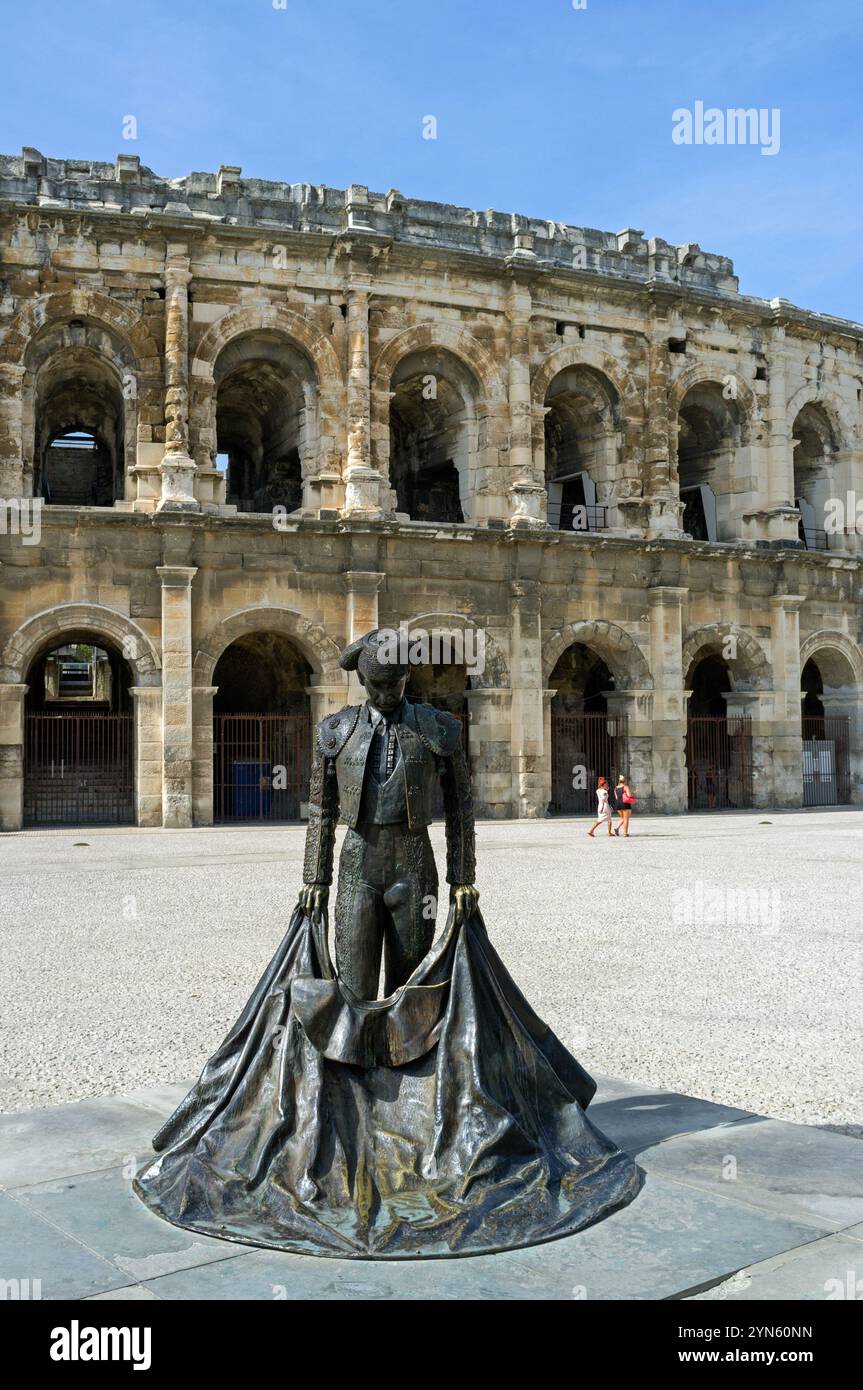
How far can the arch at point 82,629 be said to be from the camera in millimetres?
20125

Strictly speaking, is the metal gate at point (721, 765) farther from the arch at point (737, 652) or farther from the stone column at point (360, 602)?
the stone column at point (360, 602)

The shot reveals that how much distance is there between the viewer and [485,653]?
2277 cm

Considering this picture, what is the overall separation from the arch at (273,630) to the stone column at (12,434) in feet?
12.4

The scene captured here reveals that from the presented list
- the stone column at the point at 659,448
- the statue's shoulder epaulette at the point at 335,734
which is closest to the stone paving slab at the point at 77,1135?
the statue's shoulder epaulette at the point at 335,734

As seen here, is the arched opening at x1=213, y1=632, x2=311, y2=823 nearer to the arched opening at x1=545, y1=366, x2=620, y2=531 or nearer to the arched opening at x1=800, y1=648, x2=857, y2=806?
the arched opening at x1=545, y1=366, x2=620, y2=531

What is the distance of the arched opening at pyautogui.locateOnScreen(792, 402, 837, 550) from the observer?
1094 inches

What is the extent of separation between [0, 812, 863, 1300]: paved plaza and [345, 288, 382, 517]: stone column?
8.70 meters

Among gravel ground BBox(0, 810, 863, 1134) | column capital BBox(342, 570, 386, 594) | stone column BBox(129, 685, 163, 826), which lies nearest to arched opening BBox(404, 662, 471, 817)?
column capital BBox(342, 570, 386, 594)

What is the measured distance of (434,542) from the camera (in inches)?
884

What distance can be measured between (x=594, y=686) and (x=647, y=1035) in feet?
73.5

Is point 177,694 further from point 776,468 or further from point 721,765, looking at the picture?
point 776,468

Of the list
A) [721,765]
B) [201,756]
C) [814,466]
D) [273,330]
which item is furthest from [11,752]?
[814,466]
